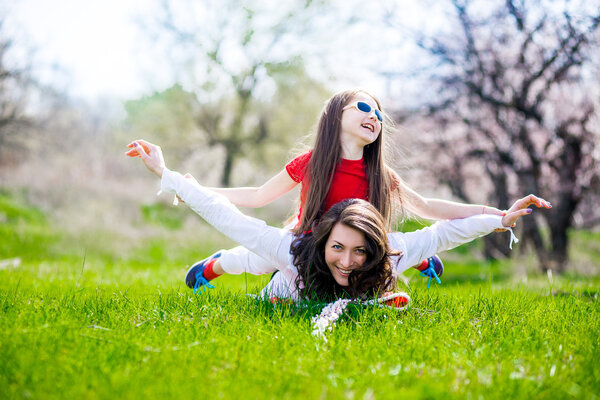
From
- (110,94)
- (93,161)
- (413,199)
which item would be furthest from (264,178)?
(110,94)

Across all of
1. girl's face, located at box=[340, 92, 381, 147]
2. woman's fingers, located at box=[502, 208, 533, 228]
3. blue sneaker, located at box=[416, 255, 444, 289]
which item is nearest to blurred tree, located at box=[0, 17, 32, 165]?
girl's face, located at box=[340, 92, 381, 147]

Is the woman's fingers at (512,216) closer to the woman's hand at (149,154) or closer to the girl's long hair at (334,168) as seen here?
the girl's long hair at (334,168)

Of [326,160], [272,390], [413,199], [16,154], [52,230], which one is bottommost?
[52,230]

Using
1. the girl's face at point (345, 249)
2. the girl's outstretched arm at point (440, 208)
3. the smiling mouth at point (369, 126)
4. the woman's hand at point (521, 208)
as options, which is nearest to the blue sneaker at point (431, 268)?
the girl's outstretched arm at point (440, 208)

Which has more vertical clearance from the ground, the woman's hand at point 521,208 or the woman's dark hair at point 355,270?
the woman's hand at point 521,208

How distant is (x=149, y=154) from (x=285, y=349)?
190 cm

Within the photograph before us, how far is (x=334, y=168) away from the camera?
3627 mm

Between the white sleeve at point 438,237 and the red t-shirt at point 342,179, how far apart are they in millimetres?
474

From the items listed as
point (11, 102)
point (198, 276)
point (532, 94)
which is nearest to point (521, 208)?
point (198, 276)

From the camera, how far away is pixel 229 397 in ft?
5.79

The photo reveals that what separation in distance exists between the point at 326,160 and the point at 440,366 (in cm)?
187

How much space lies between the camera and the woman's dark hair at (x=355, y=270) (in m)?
3.06

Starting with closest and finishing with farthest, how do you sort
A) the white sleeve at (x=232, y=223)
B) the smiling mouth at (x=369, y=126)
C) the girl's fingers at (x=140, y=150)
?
the white sleeve at (x=232, y=223), the girl's fingers at (x=140, y=150), the smiling mouth at (x=369, y=126)

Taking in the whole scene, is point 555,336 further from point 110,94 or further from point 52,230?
point 110,94
